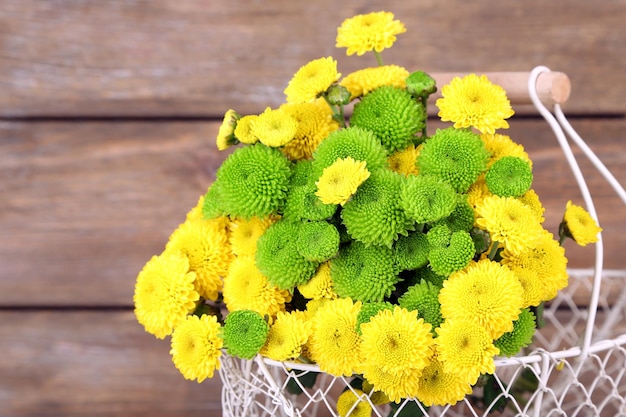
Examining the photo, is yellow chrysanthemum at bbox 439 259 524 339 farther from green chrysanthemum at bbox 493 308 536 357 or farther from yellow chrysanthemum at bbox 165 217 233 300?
yellow chrysanthemum at bbox 165 217 233 300

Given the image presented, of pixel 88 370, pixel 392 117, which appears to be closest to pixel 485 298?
pixel 392 117

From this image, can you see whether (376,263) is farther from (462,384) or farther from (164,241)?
(164,241)

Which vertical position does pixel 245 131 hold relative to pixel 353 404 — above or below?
above

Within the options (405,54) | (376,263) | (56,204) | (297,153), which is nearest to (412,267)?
(376,263)

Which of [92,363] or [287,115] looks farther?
[92,363]

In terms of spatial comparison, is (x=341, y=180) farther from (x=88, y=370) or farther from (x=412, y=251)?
(x=88, y=370)
